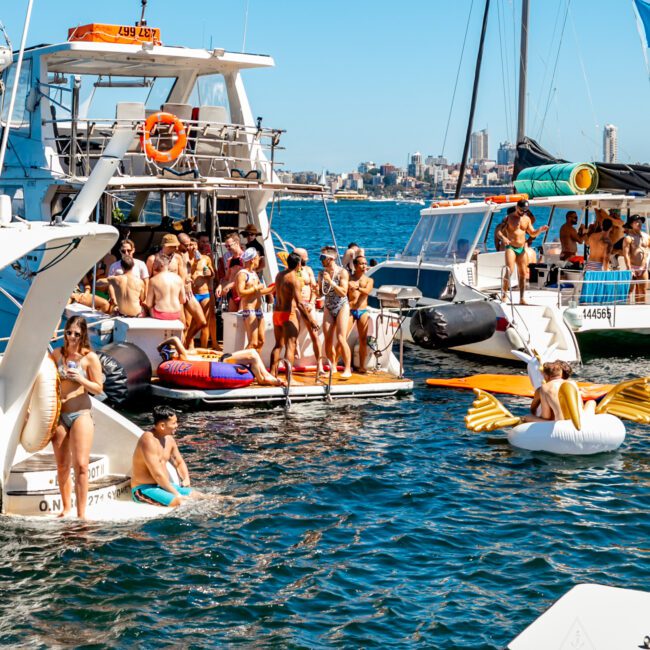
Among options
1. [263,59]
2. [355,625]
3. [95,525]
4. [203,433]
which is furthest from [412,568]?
[263,59]

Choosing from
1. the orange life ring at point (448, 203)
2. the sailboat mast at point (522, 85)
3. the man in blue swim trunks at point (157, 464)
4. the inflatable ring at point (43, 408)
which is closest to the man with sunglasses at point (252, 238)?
the orange life ring at point (448, 203)

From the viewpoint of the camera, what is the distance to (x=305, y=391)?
1481 centimetres

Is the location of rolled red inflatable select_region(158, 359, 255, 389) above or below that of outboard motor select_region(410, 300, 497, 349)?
below

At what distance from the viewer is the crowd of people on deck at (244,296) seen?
14672mm

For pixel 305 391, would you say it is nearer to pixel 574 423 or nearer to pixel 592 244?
pixel 574 423

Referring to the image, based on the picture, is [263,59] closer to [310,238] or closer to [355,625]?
[355,625]

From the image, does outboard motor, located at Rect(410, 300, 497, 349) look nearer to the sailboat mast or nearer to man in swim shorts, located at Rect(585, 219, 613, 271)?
man in swim shorts, located at Rect(585, 219, 613, 271)

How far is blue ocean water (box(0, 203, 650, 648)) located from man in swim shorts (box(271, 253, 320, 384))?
144 centimetres

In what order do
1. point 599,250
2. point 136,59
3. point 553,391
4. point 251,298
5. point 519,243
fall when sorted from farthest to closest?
point 599,250
point 519,243
point 136,59
point 251,298
point 553,391

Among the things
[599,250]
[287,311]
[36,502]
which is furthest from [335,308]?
[599,250]

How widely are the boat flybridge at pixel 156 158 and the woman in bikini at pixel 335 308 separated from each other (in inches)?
19.3

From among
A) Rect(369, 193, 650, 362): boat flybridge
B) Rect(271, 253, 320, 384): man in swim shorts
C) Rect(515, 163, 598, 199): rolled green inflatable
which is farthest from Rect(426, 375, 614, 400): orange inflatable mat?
Rect(515, 163, 598, 199): rolled green inflatable

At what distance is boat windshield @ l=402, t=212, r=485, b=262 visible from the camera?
2092 centimetres

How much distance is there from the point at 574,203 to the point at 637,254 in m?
2.07
